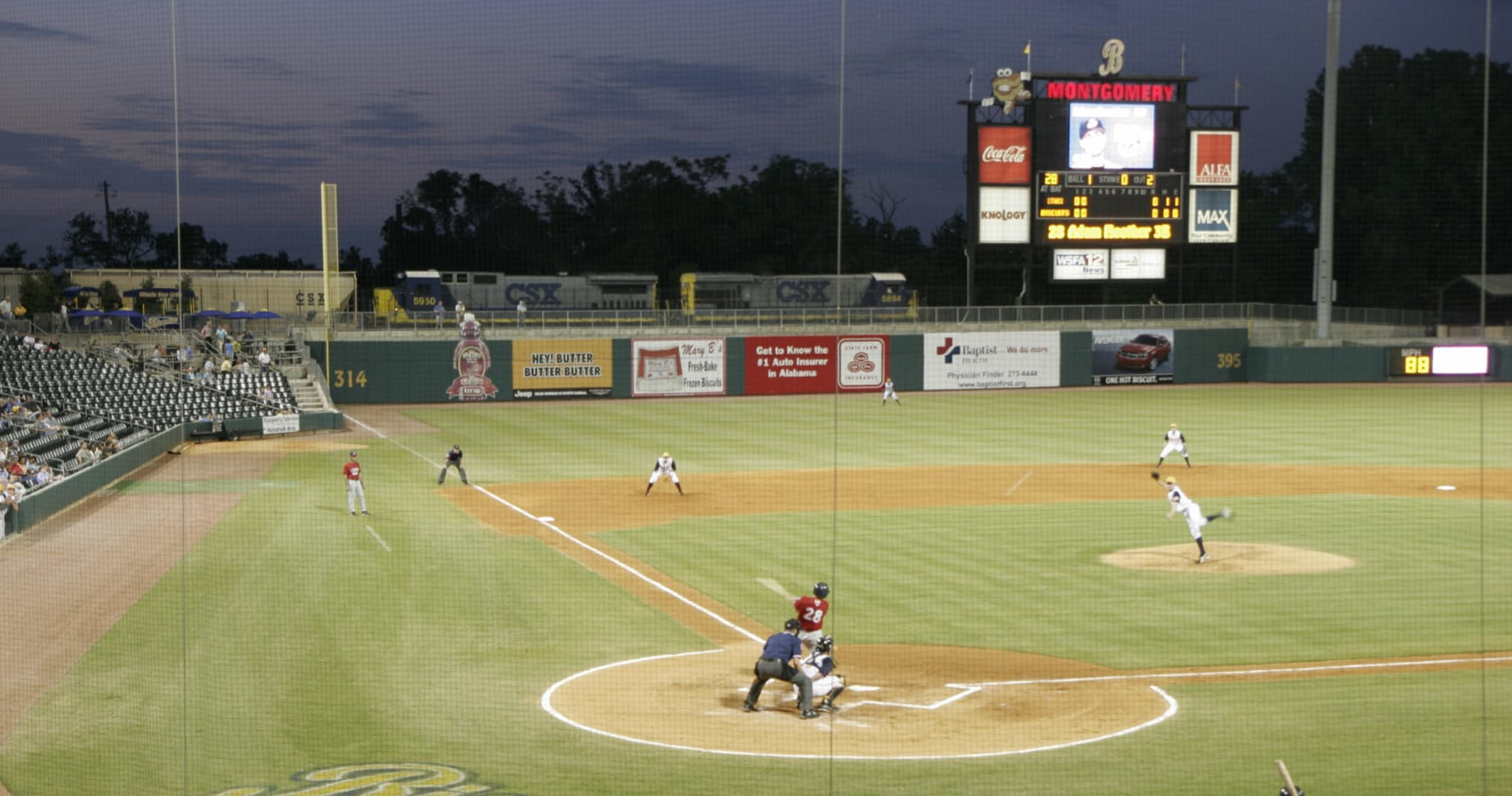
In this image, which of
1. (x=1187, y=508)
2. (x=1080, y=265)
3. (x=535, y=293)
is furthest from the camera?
(x=535, y=293)

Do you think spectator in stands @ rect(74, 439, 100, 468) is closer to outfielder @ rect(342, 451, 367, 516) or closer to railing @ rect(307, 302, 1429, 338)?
outfielder @ rect(342, 451, 367, 516)

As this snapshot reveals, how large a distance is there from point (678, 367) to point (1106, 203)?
44.1 ft

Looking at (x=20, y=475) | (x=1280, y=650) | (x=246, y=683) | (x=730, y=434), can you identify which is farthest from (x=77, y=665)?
(x=730, y=434)

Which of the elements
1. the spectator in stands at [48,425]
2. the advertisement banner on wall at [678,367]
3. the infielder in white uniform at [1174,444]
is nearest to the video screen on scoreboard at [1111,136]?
the advertisement banner on wall at [678,367]

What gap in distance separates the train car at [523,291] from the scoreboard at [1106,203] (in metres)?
13.3

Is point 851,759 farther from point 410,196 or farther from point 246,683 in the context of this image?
point 410,196

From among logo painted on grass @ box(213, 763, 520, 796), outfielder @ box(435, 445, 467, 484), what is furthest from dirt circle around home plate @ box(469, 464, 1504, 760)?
outfielder @ box(435, 445, 467, 484)

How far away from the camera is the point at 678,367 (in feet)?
133

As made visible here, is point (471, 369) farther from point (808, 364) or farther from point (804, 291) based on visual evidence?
point (804, 291)

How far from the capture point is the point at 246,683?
11617 millimetres

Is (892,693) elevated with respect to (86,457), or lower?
lower

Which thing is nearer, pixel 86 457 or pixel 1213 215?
A: pixel 86 457

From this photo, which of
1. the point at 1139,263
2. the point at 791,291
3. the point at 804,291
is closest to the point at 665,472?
the point at 1139,263

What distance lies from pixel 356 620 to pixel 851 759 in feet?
21.6
